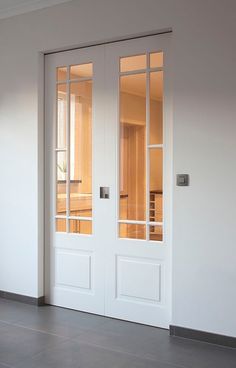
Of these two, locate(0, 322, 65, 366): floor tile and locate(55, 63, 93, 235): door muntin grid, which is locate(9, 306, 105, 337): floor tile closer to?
locate(0, 322, 65, 366): floor tile

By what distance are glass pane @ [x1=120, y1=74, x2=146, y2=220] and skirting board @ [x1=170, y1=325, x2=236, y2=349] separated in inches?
36.7

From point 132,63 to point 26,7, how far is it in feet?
4.09

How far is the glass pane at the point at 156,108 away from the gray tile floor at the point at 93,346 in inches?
61.3

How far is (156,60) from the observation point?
12.3ft

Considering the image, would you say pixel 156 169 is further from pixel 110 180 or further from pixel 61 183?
pixel 61 183

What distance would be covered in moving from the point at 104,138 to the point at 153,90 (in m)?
0.60

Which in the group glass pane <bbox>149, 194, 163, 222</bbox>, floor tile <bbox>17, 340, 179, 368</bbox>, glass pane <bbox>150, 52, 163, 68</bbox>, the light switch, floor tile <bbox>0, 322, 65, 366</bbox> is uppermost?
glass pane <bbox>150, 52, 163, 68</bbox>

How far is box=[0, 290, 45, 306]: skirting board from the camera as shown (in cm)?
434

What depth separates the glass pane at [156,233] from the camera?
147 inches

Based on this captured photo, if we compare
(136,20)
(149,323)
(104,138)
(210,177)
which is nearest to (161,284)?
(149,323)

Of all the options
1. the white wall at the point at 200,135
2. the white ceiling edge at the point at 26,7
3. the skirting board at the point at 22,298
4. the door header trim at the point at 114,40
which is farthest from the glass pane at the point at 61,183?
the white ceiling edge at the point at 26,7

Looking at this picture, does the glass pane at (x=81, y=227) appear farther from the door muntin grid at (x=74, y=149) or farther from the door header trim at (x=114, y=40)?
the door header trim at (x=114, y=40)

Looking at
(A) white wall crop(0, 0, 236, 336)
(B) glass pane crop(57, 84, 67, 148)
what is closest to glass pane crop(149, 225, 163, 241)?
(A) white wall crop(0, 0, 236, 336)

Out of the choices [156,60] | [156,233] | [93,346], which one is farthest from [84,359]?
[156,60]
